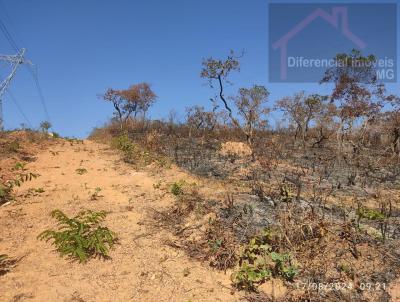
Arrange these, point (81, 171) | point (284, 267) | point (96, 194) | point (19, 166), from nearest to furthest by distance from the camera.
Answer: point (284, 267), point (96, 194), point (81, 171), point (19, 166)

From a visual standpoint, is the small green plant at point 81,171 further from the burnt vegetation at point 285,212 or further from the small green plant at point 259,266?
the small green plant at point 259,266

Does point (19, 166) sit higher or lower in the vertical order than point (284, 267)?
higher

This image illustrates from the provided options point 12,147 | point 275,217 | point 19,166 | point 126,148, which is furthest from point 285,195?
point 12,147

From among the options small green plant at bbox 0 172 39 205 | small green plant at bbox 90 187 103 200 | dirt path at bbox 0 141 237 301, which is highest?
small green plant at bbox 0 172 39 205

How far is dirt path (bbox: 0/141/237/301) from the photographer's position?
3918 millimetres

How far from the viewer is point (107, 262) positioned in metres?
4.45

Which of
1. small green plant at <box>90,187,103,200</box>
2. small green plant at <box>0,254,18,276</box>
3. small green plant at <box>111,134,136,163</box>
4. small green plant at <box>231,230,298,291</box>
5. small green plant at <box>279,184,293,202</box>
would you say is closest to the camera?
small green plant at <box>231,230,298,291</box>

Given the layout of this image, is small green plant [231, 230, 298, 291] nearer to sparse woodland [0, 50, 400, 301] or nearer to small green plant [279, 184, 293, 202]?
sparse woodland [0, 50, 400, 301]

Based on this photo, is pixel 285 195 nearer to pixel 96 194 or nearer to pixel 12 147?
pixel 96 194

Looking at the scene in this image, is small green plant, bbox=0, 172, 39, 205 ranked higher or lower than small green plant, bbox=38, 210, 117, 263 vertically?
higher

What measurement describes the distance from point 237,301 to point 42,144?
28.9 feet

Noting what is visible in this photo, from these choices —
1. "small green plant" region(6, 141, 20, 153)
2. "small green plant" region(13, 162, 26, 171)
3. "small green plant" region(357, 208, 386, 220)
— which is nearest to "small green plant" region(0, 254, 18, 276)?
"small green plant" region(13, 162, 26, 171)

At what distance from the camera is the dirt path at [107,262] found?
392 centimetres

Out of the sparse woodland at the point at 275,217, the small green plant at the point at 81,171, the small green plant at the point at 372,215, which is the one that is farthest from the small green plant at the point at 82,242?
the small green plant at the point at 372,215
